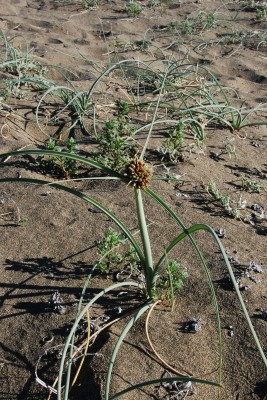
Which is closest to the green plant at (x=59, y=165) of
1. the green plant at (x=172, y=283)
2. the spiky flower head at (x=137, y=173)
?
the green plant at (x=172, y=283)

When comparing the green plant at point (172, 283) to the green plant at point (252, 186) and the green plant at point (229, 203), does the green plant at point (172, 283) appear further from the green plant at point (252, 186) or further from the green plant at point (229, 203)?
the green plant at point (252, 186)

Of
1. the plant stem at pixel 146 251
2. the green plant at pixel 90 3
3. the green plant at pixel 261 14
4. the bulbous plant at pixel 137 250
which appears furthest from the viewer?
the green plant at pixel 90 3

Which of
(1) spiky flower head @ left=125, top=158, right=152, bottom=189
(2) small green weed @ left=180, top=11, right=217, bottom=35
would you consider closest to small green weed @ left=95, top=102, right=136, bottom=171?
(1) spiky flower head @ left=125, top=158, right=152, bottom=189

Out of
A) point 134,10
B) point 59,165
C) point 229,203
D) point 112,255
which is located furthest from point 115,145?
point 134,10

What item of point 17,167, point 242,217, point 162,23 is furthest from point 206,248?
point 162,23

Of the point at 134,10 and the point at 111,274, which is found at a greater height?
the point at 134,10

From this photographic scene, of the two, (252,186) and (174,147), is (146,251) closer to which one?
(252,186)

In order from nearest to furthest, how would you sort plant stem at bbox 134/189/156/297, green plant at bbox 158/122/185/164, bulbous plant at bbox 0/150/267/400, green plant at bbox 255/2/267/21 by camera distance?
bulbous plant at bbox 0/150/267/400
plant stem at bbox 134/189/156/297
green plant at bbox 158/122/185/164
green plant at bbox 255/2/267/21

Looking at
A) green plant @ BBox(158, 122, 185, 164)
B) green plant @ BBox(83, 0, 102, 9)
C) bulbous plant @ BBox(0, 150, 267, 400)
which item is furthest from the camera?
green plant @ BBox(83, 0, 102, 9)

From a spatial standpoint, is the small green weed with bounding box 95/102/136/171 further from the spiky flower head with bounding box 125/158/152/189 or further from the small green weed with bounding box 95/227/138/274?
the spiky flower head with bounding box 125/158/152/189

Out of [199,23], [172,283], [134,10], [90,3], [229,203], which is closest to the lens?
[172,283]

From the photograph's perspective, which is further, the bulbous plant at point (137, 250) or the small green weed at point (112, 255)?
the small green weed at point (112, 255)

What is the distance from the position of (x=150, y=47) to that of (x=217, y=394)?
3.56 meters

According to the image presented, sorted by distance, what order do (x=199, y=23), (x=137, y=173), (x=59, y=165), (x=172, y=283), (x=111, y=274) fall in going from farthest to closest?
(x=199, y=23) → (x=59, y=165) → (x=111, y=274) → (x=172, y=283) → (x=137, y=173)
